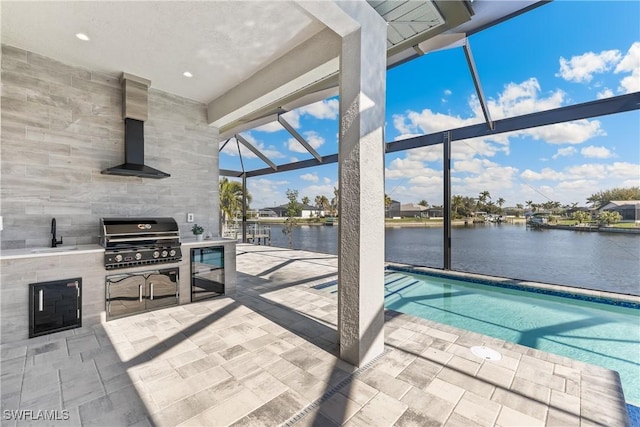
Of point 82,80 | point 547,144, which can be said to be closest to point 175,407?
point 82,80

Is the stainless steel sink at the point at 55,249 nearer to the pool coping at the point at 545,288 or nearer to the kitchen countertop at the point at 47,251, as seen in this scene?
the kitchen countertop at the point at 47,251

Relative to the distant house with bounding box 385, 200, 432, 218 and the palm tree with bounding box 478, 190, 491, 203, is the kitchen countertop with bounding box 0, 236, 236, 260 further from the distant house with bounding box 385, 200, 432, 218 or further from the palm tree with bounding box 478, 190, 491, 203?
the palm tree with bounding box 478, 190, 491, 203

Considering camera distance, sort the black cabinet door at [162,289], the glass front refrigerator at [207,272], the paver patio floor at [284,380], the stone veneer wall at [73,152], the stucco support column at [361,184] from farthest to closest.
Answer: the glass front refrigerator at [207,272], the black cabinet door at [162,289], the stone veneer wall at [73,152], the stucco support column at [361,184], the paver patio floor at [284,380]

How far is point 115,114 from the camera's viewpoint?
12.2ft

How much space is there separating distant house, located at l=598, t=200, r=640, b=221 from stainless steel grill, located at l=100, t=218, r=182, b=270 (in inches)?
298

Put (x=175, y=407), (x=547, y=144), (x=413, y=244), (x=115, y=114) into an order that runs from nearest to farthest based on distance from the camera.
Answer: (x=175, y=407) < (x=115, y=114) < (x=547, y=144) < (x=413, y=244)

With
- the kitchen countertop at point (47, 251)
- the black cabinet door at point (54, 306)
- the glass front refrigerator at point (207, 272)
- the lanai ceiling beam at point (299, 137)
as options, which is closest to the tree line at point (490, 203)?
the lanai ceiling beam at point (299, 137)

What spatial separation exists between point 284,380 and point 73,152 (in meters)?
3.82

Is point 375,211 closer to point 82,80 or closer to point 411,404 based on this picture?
point 411,404

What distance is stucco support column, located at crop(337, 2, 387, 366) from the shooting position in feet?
7.41

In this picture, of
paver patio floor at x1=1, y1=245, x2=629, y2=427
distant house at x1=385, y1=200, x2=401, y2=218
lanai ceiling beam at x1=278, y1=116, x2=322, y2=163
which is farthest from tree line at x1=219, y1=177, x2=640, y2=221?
paver patio floor at x1=1, y1=245, x2=629, y2=427

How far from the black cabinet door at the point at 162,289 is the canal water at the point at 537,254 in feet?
11.4

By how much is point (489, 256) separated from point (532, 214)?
5.11 ft

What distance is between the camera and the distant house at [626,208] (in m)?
4.62
